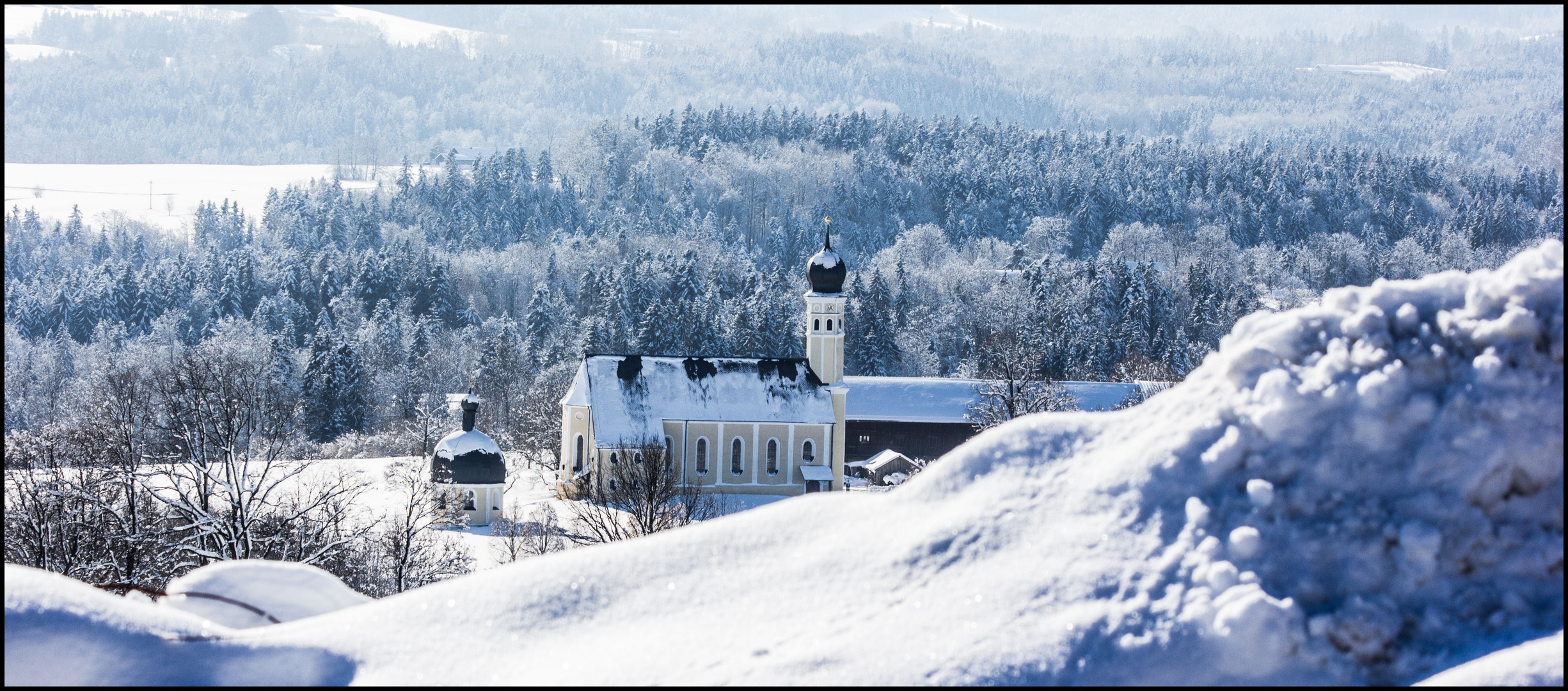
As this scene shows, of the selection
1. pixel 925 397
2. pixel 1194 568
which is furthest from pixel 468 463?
pixel 1194 568

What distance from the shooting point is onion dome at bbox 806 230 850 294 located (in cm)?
4834

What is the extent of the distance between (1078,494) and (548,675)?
175 centimetres

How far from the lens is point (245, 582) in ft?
16.8

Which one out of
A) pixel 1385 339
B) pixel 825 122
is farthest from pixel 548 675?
pixel 825 122

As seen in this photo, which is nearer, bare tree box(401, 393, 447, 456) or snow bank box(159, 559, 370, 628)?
snow bank box(159, 559, 370, 628)

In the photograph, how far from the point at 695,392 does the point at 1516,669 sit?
44029 mm

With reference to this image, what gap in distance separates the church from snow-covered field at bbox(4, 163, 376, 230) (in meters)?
101

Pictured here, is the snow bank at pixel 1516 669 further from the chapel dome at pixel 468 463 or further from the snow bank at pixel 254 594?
the chapel dome at pixel 468 463

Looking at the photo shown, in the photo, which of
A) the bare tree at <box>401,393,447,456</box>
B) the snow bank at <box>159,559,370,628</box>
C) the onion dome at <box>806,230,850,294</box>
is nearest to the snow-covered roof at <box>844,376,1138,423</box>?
the onion dome at <box>806,230,850,294</box>

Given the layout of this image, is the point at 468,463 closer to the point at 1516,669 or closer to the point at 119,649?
the point at 119,649

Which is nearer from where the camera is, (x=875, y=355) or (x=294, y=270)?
(x=875, y=355)

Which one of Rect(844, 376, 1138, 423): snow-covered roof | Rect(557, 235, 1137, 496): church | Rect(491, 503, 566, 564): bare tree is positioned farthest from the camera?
Rect(844, 376, 1138, 423): snow-covered roof

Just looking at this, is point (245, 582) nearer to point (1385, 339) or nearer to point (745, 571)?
point (745, 571)

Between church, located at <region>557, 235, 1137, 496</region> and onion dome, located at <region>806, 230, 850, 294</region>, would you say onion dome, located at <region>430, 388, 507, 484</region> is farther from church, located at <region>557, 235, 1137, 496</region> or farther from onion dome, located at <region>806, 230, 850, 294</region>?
onion dome, located at <region>806, 230, 850, 294</region>
